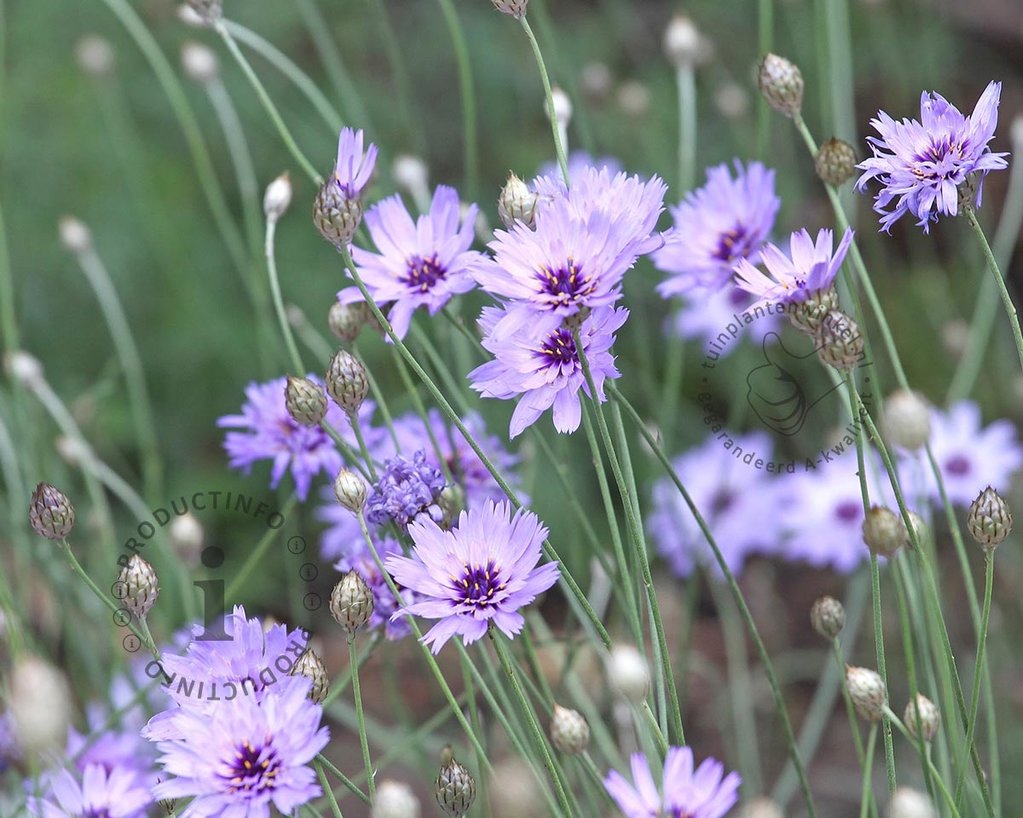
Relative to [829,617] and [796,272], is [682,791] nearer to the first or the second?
[829,617]

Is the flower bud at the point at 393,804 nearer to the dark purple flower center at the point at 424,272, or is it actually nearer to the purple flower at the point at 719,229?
the dark purple flower center at the point at 424,272

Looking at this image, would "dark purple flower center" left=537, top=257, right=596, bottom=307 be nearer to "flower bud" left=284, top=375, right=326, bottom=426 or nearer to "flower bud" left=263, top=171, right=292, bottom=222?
"flower bud" left=284, top=375, right=326, bottom=426

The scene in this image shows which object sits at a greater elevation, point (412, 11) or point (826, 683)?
point (412, 11)

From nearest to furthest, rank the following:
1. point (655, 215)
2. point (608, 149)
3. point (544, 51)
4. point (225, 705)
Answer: point (225, 705)
point (655, 215)
point (544, 51)
point (608, 149)

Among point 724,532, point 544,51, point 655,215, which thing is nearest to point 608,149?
point 544,51

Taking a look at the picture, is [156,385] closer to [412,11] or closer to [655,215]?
[412,11]

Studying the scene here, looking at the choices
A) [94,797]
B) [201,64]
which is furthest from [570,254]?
[201,64]

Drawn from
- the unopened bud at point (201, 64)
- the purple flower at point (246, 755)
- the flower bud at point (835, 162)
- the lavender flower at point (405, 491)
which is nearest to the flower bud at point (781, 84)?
the flower bud at point (835, 162)
